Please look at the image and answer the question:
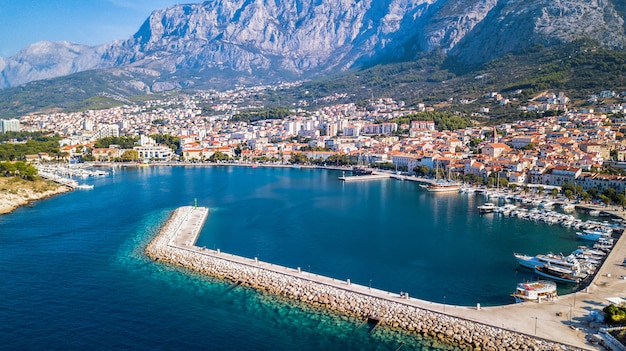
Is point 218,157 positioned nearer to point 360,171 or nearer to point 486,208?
point 360,171

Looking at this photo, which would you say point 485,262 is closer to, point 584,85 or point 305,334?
point 305,334

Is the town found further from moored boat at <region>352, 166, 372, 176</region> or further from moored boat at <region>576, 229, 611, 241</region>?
moored boat at <region>576, 229, 611, 241</region>

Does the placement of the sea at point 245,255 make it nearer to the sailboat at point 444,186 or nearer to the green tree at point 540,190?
the sailboat at point 444,186

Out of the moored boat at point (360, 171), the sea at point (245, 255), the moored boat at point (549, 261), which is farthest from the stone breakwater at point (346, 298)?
the moored boat at point (360, 171)

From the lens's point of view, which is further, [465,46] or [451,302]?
[465,46]

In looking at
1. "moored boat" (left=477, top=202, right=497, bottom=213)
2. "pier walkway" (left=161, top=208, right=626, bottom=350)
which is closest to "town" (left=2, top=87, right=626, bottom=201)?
"moored boat" (left=477, top=202, right=497, bottom=213)

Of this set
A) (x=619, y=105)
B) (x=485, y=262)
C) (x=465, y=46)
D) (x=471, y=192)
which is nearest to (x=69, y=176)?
(x=471, y=192)

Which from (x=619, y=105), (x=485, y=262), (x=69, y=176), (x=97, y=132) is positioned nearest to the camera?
(x=485, y=262)
